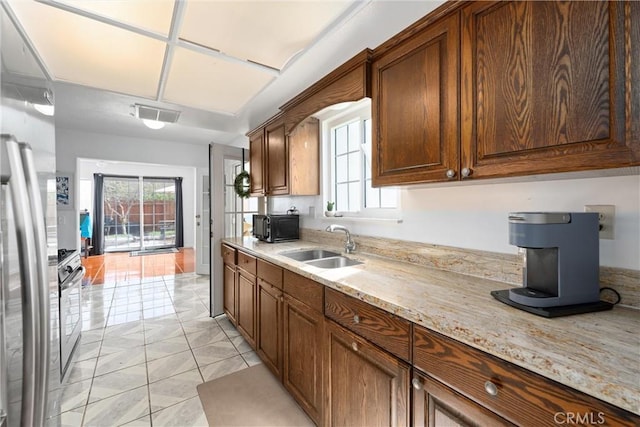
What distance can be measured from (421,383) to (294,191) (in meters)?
1.92

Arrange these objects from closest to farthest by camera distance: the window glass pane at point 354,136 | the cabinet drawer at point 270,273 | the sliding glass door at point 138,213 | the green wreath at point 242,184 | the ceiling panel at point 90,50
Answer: the ceiling panel at point 90,50
the cabinet drawer at point 270,273
the window glass pane at point 354,136
the green wreath at point 242,184
the sliding glass door at point 138,213

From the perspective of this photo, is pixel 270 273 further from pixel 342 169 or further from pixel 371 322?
pixel 342 169

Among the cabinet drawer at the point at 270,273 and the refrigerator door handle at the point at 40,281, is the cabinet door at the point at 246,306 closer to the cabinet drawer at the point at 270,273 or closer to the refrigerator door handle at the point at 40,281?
the cabinet drawer at the point at 270,273

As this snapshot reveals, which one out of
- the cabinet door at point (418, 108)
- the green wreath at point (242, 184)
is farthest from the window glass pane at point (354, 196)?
the green wreath at point (242, 184)

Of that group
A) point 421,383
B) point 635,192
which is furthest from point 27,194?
point 635,192

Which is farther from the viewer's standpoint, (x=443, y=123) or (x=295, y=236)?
(x=295, y=236)

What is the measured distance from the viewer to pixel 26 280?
69cm

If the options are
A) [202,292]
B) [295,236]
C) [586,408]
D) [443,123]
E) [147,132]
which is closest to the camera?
[586,408]

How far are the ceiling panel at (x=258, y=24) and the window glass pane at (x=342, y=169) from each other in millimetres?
1027

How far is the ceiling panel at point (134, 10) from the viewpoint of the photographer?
1.34 metres

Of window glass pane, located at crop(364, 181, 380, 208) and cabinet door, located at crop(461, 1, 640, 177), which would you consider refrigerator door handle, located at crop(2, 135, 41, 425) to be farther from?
window glass pane, located at crop(364, 181, 380, 208)

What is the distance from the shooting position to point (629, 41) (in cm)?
76

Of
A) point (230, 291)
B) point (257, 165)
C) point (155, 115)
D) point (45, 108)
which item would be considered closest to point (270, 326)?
point (230, 291)

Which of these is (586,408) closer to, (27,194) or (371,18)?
(27,194)
